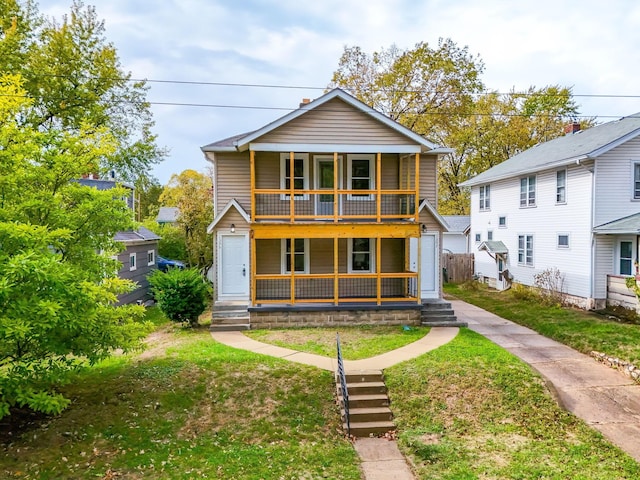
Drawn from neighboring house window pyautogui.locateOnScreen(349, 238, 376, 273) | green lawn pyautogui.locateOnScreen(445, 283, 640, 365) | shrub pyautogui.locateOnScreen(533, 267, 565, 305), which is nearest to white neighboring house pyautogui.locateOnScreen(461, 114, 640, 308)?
shrub pyautogui.locateOnScreen(533, 267, 565, 305)

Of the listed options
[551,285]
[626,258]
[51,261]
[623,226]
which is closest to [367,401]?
[51,261]

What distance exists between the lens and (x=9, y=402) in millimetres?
6492

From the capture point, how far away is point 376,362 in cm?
980

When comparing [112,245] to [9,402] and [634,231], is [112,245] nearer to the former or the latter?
[9,402]

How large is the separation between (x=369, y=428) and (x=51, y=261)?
243 inches

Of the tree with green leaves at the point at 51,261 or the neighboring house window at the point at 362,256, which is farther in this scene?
the neighboring house window at the point at 362,256

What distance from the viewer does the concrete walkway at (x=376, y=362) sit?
21.2 ft

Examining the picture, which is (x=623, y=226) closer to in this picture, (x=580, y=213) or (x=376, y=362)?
(x=580, y=213)

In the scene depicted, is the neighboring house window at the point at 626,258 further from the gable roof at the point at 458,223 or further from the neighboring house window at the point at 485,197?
the gable roof at the point at 458,223

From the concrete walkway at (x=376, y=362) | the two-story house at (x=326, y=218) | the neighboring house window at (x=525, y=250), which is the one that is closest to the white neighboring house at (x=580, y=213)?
the neighboring house window at (x=525, y=250)

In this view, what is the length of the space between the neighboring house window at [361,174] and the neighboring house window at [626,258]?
32.1 feet

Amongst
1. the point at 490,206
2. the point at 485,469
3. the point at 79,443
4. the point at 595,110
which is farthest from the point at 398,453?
the point at 595,110

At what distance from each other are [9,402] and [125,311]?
221cm

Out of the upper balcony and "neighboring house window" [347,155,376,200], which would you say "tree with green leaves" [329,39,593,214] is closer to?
the upper balcony
